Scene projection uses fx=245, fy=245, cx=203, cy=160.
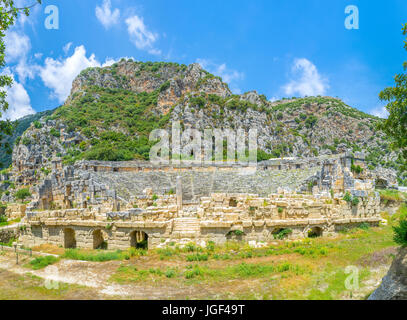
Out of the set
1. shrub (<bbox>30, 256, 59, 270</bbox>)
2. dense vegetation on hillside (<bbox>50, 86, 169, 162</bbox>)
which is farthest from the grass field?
dense vegetation on hillside (<bbox>50, 86, 169, 162</bbox>)

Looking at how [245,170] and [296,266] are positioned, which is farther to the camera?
[245,170]

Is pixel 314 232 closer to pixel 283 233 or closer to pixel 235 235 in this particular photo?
pixel 283 233

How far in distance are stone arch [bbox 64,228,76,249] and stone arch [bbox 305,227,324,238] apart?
14624mm

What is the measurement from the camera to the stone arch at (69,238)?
1516 cm

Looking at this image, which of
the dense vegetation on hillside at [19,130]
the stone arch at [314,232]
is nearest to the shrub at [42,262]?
the stone arch at [314,232]

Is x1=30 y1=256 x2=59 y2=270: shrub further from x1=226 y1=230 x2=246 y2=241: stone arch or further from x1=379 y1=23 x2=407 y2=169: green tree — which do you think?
x1=379 y1=23 x2=407 y2=169: green tree

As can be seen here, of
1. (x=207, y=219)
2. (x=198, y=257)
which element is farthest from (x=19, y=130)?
(x=198, y=257)

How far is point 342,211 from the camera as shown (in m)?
15.3

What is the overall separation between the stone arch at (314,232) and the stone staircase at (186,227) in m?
6.68

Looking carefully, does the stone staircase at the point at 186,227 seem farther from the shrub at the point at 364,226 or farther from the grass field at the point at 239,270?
the shrub at the point at 364,226
